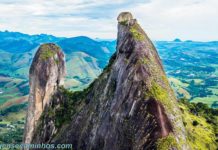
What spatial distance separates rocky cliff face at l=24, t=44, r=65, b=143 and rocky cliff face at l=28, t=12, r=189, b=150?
31.8ft

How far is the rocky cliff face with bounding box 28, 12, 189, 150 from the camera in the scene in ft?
141

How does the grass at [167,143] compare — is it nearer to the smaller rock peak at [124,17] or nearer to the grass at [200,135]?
the grass at [200,135]

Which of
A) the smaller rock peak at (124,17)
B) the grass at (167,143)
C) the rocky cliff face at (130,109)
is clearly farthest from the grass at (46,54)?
the grass at (167,143)

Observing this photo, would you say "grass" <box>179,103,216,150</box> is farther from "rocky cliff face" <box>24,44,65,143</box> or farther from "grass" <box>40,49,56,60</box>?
"grass" <box>40,49,56,60</box>

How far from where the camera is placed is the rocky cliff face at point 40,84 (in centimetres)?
8581

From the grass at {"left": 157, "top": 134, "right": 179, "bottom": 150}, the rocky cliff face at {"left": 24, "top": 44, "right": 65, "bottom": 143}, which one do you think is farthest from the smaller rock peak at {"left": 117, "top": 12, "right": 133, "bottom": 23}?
the grass at {"left": 157, "top": 134, "right": 179, "bottom": 150}

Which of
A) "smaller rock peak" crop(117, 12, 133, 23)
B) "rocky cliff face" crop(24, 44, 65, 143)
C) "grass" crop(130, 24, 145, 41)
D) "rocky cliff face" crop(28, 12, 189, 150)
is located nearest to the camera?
"rocky cliff face" crop(28, 12, 189, 150)

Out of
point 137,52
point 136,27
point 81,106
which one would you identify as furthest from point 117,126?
point 81,106

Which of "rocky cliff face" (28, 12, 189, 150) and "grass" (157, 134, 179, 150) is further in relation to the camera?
"rocky cliff face" (28, 12, 189, 150)

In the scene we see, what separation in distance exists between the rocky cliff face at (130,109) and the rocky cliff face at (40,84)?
31.8 ft

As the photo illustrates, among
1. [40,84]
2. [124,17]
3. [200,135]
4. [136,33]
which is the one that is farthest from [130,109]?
[40,84]

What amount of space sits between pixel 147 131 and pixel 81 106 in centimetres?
3796

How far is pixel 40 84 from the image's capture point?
85875 mm

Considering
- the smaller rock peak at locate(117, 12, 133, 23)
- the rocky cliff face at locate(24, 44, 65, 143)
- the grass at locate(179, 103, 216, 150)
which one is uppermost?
the smaller rock peak at locate(117, 12, 133, 23)
